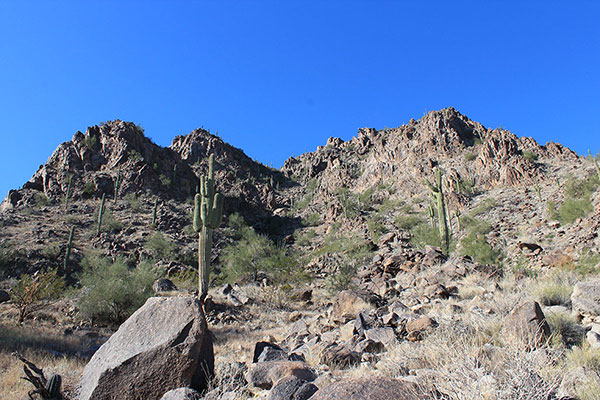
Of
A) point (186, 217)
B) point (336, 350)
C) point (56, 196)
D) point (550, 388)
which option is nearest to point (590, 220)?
point (336, 350)

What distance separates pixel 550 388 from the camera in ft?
7.93

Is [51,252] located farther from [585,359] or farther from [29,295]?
[585,359]

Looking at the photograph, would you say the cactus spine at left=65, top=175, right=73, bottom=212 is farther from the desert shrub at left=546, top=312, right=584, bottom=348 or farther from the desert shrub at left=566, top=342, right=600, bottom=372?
the desert shrub at left=566, top=342, right=600, bottom=372

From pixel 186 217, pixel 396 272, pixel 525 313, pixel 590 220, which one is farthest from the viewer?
pixel 186 217

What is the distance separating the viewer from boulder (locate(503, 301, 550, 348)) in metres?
3.89

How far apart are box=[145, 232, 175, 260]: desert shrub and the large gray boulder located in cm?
2627

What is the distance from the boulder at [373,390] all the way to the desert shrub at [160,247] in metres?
29.3

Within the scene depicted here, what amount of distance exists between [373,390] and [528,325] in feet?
7.80

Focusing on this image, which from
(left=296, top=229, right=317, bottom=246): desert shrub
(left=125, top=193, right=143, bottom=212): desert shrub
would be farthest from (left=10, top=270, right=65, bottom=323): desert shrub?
(left=296, top=229, right=317, bottom=246): desert shrub

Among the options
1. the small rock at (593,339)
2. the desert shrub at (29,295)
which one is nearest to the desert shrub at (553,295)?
the small rock at (593,339)

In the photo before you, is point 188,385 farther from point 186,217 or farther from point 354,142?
point 354,142

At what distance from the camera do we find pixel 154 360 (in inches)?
183

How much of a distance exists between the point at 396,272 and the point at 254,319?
7025 mm

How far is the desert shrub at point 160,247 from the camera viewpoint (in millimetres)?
29977
